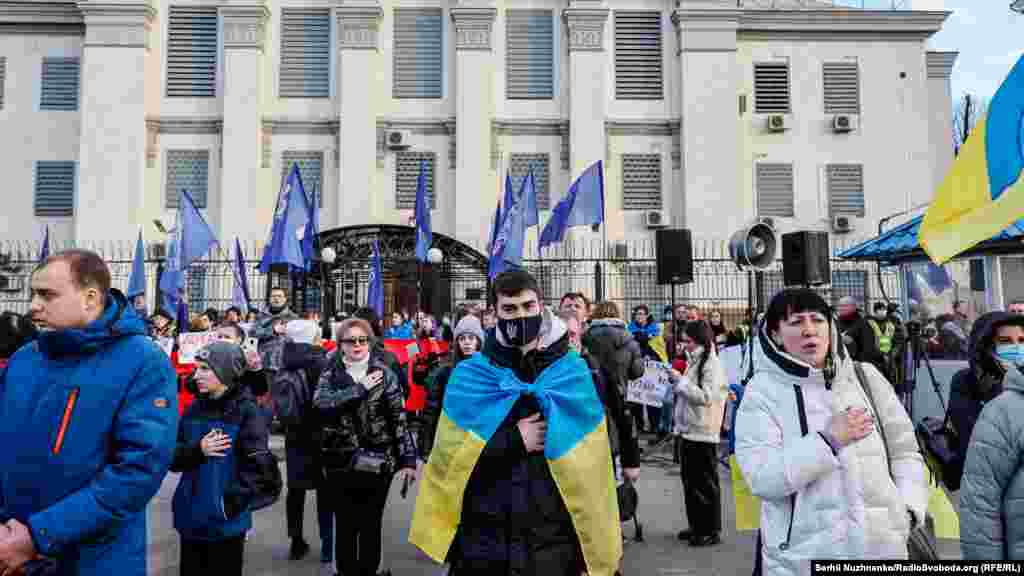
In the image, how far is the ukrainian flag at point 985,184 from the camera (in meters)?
3.43

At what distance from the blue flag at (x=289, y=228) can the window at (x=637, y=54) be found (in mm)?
14547

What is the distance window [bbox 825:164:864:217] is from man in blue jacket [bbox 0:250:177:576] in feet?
Result: 86.2

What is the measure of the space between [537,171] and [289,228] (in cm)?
1235

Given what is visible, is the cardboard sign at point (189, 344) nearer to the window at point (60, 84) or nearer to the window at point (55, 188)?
the window at point (55, 188)

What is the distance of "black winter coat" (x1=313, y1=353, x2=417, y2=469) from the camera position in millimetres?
5387

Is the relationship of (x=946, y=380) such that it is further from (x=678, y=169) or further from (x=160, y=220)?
(x=160, y=220)

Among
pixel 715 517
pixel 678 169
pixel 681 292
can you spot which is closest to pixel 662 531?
pixel 715 517

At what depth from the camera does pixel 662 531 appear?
283 inches

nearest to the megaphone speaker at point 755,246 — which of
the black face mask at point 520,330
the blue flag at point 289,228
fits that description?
the black face mask at point 520,330

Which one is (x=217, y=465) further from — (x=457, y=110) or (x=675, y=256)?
(x=457, y=110)

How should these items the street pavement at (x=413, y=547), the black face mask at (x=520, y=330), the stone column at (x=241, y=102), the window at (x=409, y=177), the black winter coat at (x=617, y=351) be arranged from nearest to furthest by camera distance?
the black face mask at (x=520, y=330) < the street pavement at (x=413, y=547) < the black winter coat at (x=617, y=351) < the stone column at (x=241, y=102) < the window at (x=409, y=177)

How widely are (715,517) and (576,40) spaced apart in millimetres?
20996

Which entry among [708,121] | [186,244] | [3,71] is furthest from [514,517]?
[3,71]

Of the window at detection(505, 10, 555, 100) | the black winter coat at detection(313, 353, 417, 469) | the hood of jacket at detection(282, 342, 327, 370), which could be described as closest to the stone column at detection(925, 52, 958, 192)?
the window at detection(505, 10, 555, 100)
